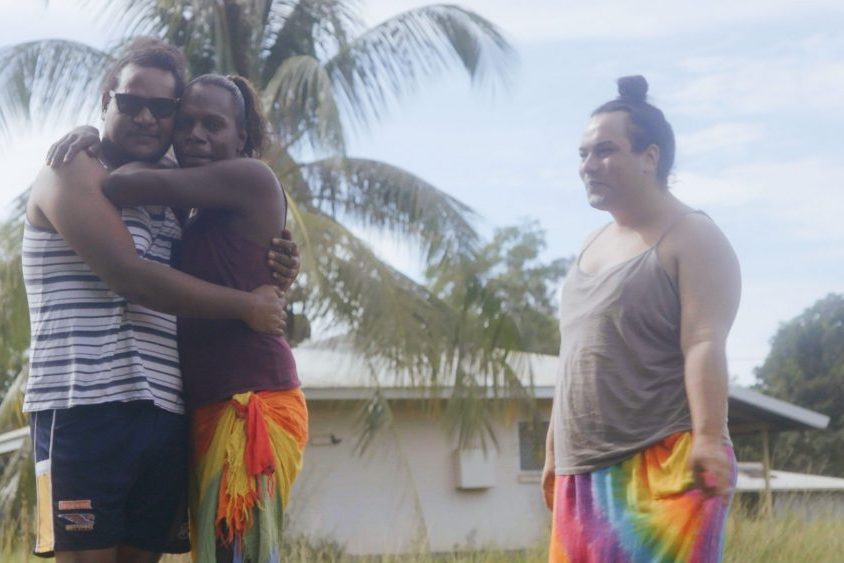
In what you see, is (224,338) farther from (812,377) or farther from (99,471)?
(812,377)

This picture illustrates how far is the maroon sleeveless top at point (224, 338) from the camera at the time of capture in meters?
3.71

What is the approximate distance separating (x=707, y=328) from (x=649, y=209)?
418 millimetres

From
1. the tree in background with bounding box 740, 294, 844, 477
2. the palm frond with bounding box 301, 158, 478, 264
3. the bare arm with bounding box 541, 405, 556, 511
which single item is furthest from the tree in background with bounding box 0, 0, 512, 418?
the tree in background with bounding box 740, 294, 844, 477

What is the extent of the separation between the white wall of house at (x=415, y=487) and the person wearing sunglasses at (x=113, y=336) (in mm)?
12992

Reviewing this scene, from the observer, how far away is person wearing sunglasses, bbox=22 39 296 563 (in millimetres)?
3570

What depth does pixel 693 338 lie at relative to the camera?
3.77 metres

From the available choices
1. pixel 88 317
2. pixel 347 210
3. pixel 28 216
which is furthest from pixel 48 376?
pixel 347 210

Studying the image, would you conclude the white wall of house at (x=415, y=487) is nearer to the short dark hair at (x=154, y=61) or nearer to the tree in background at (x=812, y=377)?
the short dark hair at (x=154, y=61)

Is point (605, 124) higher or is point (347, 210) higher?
point (347, 210)

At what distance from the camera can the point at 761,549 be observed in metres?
9.35

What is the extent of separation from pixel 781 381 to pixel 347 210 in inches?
1001

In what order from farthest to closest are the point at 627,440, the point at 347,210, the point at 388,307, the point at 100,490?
the point at 347,210
the point at 388,307
the point at 627,440
the point at 100,490

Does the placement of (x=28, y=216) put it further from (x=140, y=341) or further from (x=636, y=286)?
(x=636, y=286)

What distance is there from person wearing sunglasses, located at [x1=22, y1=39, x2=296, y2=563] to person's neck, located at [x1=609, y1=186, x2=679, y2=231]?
3.44 feet
